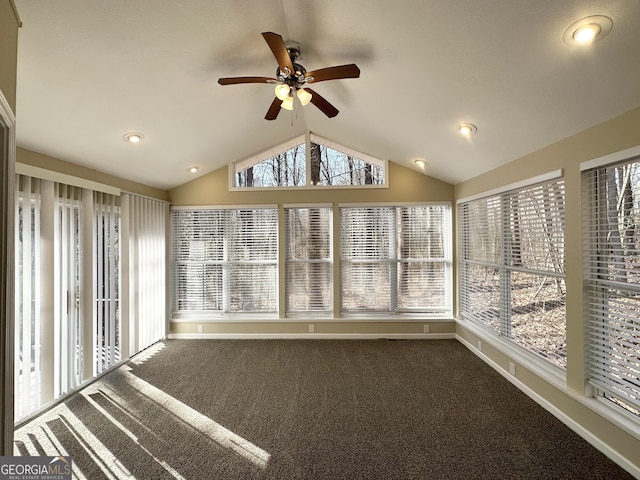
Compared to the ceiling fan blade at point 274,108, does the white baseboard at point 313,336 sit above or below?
below

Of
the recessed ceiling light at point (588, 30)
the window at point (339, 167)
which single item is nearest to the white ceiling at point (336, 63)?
the recessed ceiling light at point (588, 30)

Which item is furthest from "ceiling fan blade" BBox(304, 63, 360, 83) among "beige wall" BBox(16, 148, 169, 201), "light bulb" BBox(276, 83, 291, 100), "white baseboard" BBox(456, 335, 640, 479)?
"white baseboard" BBox(456, 335, 640, 479)

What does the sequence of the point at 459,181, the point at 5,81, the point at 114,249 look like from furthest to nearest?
the point at 459,181 → the point at 114,249 → the point at 5,81

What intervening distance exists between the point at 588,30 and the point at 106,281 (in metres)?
4.59

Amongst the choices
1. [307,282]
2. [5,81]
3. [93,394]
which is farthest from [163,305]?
[5,81]

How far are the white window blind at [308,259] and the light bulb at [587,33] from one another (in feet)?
11.1

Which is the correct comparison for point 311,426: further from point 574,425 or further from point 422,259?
point 422,259

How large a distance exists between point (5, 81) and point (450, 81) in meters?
2.62

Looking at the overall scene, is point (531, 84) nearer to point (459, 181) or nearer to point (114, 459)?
point (459, 181)

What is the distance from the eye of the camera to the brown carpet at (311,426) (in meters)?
2.03

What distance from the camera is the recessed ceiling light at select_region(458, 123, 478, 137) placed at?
9.37 ft

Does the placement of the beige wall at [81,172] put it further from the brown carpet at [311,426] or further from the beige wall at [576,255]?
the beige wall at [576,255]

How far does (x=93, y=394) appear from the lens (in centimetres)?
302

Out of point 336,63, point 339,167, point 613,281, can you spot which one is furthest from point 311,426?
point 339,167
